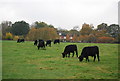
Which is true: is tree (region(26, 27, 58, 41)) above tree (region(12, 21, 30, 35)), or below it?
below

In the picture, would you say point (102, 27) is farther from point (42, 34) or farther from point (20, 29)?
point (20, 29)

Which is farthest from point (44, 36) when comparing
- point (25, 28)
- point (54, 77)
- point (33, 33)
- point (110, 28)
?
point (54, 77)

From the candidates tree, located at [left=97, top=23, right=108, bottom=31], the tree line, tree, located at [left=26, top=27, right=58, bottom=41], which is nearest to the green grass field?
the tree line

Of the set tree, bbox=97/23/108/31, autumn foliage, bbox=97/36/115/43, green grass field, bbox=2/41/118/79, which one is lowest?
green grass field, bbox=2/41/118/79

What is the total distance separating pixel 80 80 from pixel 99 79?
1.02m

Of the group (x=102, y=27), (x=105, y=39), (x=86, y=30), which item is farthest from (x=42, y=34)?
(x=102, y=27)

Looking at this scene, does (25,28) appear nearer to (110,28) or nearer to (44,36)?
(44,36)

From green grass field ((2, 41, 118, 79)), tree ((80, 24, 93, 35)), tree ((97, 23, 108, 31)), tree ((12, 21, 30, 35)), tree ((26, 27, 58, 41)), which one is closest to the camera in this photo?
green grass field ((2, 41, 118, 79))

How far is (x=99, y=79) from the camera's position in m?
9.70

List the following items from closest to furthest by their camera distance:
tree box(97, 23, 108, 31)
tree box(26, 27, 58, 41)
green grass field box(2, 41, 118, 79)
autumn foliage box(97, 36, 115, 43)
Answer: green grass field box(2, 41, 118, 79) → autumn foliage box(97, 36, 115, 43) → tree box(26, 27, 58, 41) → tree box(97, 23, 108, 31)

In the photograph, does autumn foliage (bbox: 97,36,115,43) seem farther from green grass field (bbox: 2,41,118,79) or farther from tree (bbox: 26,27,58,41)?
green grass field (bbox: 2,41,118,79)

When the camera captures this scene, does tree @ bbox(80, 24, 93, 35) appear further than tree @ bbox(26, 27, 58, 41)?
Yes

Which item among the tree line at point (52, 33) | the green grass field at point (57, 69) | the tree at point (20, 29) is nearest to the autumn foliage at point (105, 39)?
the tree line at point (52, 33)

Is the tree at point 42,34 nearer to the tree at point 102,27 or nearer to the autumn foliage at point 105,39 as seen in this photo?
the autumn foliage at point 105,39
